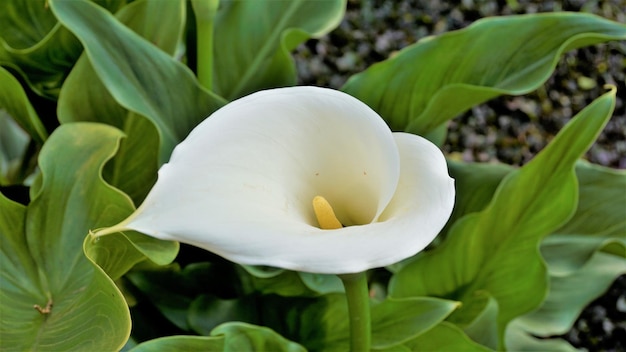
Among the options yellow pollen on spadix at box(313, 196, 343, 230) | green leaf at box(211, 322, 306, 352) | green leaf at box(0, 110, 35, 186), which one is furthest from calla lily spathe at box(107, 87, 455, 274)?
green leaf at box(0, 110, 35, 186)

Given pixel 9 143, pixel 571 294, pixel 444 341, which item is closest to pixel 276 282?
pixel 444 341

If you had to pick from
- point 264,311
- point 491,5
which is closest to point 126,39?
point 264,311

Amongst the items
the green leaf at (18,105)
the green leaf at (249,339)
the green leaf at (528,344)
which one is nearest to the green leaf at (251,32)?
the green leaf at (18,105)

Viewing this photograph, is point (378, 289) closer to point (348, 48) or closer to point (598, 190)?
point (598, 190)

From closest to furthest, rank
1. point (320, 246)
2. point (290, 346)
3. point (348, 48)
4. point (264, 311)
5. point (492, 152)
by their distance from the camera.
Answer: point (320, 246)
point (290, 346)
point (264, 311)
point (492, 152)
point (348, 48)

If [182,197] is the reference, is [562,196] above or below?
below

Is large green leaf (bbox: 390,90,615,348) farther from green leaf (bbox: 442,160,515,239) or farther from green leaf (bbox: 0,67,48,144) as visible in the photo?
green leaf (bbox: 0,67,48,144)
